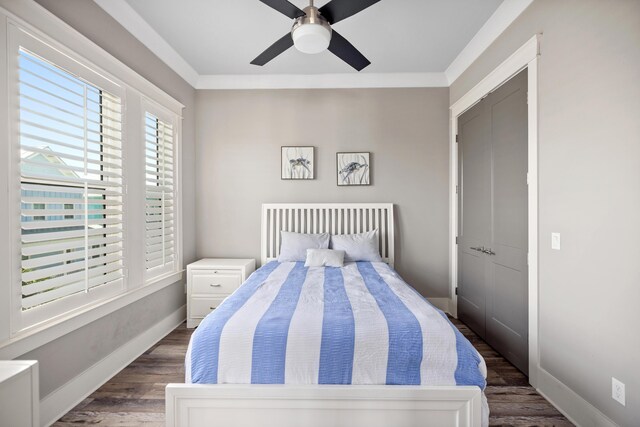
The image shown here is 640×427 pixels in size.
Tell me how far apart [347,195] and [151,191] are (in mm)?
2114

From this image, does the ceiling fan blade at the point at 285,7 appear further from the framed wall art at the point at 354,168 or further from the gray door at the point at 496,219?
the framed wall art at the point at 354,168

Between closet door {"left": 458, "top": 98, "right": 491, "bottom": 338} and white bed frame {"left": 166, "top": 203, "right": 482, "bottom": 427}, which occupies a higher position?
closet door {"left": 458, "top": 98, "right": 491, "bottom": 338}

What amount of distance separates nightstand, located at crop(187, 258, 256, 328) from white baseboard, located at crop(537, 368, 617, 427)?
266 centimetres

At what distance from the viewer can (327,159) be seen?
12.0 ft

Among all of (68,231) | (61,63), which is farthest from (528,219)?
(61,63)

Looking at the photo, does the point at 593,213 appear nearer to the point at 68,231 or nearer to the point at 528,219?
the point at 528,219

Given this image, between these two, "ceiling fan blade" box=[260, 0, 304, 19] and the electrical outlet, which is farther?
"ceiling fan blade" box=[260, 0, 304, 19]

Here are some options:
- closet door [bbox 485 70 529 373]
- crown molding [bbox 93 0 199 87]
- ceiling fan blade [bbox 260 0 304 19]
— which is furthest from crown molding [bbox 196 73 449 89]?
ceiling fan blade [bbox 260 0 304 19]

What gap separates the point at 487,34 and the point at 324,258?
8.32ft

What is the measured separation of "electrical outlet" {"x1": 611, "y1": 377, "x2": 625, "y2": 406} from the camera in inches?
58.9

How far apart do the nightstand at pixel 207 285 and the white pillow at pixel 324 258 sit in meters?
0.76

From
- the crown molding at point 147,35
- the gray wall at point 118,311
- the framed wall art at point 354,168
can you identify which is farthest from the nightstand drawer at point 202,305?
the crown molding at point 147,35

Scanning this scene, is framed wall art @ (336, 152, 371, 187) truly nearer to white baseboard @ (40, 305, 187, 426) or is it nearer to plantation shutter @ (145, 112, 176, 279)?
plantation shutter @ (145, 112, 176, 279)

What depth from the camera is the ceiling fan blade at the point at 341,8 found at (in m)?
1.71
